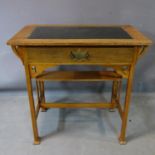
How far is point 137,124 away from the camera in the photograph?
176 cm

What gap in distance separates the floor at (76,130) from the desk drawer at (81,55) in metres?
0.71

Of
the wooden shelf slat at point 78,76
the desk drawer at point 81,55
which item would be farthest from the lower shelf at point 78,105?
the desk drawer at point 81,55

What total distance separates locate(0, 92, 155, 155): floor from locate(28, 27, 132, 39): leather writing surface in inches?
33.9

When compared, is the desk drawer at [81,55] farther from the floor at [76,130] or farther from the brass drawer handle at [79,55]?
the floor at [76,130]

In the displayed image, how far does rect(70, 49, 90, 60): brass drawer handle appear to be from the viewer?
1213 millimetres

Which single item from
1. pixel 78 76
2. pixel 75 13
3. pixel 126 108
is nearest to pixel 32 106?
pixel 78 76

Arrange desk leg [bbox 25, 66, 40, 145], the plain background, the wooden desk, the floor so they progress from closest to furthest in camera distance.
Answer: the wooden desk < desk leg [bbox 25, 66, 40, 145] < the floor < the plain background

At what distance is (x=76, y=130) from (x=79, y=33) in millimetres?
867

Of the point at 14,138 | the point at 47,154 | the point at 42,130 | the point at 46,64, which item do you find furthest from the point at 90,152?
the point at 46,64

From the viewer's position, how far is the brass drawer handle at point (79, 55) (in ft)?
3.98

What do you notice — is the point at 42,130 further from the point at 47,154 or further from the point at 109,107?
the point at 109,107

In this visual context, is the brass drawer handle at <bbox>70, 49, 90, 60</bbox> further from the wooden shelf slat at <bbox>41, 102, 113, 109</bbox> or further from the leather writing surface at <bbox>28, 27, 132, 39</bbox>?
the wooden shelf slat at <bbox>41, 102, 113, 109</bbox>

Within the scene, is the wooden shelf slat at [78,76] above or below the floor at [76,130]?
above

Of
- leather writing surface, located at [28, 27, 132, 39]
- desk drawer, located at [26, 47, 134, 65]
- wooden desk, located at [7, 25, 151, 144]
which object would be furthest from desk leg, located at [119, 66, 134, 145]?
leather writing surface, located at [28, 27, 132, 39]
